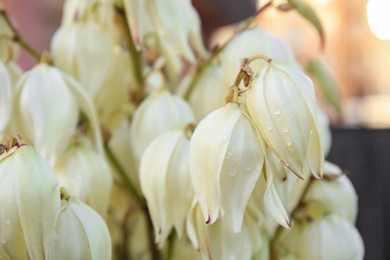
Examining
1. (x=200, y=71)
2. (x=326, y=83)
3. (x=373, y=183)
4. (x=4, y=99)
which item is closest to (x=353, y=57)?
(x=373, y=183)

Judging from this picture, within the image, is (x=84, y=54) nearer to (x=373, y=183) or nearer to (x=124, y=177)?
(x=124, y=177)

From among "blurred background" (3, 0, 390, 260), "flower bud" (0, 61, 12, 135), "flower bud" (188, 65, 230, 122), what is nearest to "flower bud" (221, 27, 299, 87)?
"flower bud" (188, 65, 230, 122)

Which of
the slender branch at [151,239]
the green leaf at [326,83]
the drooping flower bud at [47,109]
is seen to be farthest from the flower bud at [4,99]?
the green leaf at [326,83]

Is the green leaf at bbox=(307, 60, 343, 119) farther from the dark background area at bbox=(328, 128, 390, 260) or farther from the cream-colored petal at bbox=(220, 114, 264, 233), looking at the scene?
the dark background area at bbox=(328, 128, 390, 260)

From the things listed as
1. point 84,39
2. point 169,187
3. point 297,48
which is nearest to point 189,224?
point 169,187

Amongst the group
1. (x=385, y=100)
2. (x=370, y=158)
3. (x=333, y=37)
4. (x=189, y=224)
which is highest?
(x=189, y=224)

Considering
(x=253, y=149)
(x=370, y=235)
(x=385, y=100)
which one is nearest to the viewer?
(x=253, y=149)

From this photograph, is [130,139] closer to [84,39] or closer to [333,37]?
[84,39]
